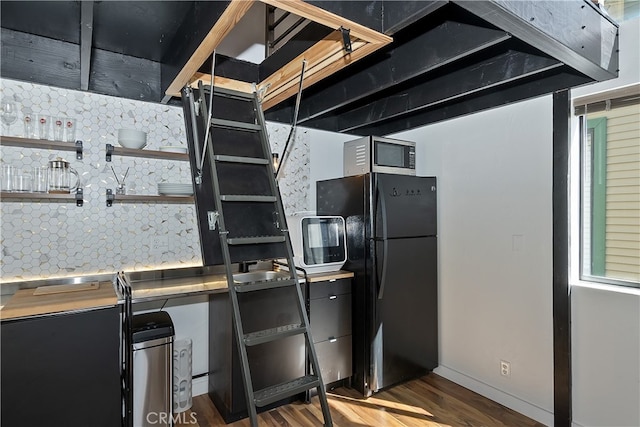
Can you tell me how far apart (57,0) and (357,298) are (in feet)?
9.08

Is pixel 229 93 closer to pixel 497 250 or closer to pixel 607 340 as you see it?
pixel 497 250

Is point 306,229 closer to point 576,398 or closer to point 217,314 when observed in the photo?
point 217,314

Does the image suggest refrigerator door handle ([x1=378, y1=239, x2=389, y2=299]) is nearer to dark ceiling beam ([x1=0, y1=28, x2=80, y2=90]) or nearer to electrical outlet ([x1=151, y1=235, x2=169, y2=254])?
electrical outlet ([x1=151, y1=235, x2=169, y2=254])

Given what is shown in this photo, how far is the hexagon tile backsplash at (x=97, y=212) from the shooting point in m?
2.30

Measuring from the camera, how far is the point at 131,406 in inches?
85.4

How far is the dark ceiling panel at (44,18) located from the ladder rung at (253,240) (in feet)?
4.90

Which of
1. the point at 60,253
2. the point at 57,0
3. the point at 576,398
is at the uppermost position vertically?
the point at 57,0

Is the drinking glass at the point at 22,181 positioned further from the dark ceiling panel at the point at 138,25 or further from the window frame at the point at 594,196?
the window frame at the point at 594,196

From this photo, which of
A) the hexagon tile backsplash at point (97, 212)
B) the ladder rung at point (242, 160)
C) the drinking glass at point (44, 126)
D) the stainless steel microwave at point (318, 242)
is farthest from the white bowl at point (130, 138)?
the stainless steel microwave at point (318, 242)

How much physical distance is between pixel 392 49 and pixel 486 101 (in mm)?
1053

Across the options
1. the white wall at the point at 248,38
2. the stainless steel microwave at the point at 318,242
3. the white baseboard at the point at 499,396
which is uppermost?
the white wall at the point at 248,38

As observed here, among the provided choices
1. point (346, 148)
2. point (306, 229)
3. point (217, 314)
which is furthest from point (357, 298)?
point (346, 148)

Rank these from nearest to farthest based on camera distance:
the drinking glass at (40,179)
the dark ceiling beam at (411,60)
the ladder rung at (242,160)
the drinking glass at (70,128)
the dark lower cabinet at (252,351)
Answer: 1. the dark ceiling beam at (411,60)
2. the ladder rung at (242,160)
3. the drinking glass at (40,179)
4. the drinking glass at (70,128)
5. the dark lower cabinet at (252,351)

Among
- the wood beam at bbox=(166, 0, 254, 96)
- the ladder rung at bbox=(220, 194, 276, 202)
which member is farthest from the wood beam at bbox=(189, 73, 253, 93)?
the ladder rung at bbox=(220, 194, 276, 202)
